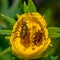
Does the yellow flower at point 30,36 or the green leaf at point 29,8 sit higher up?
the green leaf at point 29,8

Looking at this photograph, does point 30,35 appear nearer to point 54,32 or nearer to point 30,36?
point 30,36

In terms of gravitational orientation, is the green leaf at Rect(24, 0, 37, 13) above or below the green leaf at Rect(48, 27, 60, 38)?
above

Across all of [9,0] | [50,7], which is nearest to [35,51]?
[50,7]

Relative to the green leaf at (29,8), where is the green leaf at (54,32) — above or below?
below

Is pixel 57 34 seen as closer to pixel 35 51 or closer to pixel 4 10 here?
pixel 35 51

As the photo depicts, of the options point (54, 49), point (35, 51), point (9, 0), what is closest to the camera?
point (35, 51)

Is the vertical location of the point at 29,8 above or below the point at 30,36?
above

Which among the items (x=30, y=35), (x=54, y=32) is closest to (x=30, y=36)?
(x=30, y=35)

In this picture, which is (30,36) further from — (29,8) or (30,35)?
(29,8)
